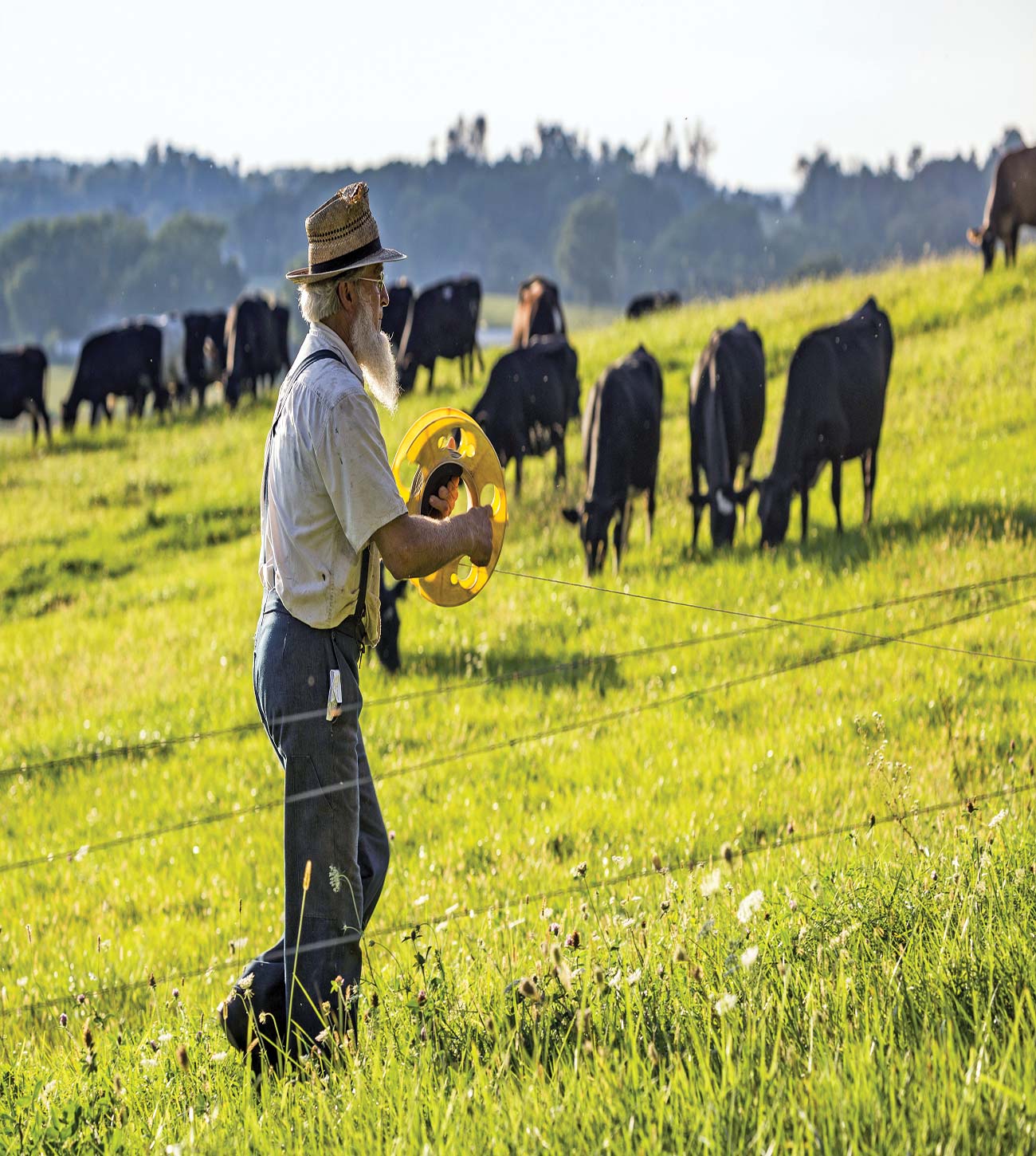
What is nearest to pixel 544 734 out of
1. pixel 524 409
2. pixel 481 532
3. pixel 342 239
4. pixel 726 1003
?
pixel 481 532

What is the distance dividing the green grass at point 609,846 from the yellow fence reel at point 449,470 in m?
1.24

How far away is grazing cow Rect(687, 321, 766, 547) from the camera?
1216cm

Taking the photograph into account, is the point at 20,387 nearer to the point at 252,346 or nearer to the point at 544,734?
the point at 252,346

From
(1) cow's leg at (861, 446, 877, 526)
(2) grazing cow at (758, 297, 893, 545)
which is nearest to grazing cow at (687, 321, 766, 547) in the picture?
(2) grazing cow at (758, 297, 893, 545)

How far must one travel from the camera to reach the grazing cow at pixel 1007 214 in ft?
68.7

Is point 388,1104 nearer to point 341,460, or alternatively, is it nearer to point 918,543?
point 341,460

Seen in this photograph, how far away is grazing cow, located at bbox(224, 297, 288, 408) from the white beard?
2796 cm

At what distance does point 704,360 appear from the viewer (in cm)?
1334

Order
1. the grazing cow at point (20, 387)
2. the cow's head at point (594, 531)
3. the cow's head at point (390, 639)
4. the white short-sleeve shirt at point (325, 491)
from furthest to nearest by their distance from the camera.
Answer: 1. the grazing cow at point (20, 387)
2. the cow's head at point (594, 531)
3. the cow's head at point (390, 639)
4. the white short-sleeve shirt at point (325, 491)

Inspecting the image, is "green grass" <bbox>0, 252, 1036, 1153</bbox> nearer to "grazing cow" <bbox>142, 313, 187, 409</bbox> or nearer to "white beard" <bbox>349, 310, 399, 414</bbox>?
"white beard" <bbox>349, 310, 399, 414</bbox>

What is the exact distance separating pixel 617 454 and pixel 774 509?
5.80 feet

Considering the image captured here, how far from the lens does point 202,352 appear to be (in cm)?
3475

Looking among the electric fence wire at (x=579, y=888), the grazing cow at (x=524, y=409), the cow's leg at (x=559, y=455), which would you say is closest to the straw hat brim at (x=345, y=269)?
the electric fence wire at (x=579, y=888)

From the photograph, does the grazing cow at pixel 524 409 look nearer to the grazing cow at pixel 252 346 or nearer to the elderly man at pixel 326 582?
the elderly man at pixel 326 582
